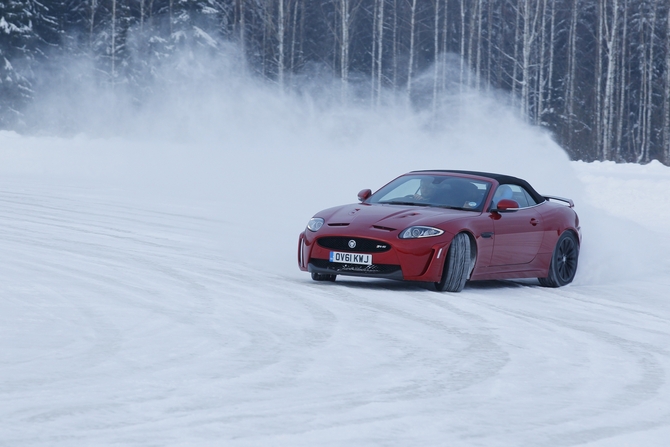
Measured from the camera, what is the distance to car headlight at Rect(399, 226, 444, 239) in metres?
10.2

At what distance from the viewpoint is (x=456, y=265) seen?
10344mm

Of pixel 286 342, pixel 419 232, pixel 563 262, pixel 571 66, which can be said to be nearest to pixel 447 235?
pixel 419 232

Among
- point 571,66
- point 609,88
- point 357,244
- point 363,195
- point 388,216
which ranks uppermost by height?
point 571,66

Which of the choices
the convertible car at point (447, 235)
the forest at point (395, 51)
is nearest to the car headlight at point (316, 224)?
the convertible car at point (447, 235)

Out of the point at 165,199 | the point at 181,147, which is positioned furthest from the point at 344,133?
the point at 165,199

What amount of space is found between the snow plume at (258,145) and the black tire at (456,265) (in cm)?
296

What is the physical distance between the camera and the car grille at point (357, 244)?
10.2 m

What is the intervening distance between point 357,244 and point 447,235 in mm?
858

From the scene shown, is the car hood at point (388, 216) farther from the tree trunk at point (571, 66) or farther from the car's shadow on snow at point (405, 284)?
the tree trunk at point (571, 66)

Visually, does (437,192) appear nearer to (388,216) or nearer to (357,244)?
(388,216)

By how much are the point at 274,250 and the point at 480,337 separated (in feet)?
20.1

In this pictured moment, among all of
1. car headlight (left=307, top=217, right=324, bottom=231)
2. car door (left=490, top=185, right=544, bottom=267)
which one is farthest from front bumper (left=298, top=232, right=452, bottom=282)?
car door (left=490, top=185, right=544, bottom=267)

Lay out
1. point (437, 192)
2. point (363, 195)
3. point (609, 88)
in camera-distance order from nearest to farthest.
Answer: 1. point (437, 192)
2. point (363, 195)
3. point (609, 88)

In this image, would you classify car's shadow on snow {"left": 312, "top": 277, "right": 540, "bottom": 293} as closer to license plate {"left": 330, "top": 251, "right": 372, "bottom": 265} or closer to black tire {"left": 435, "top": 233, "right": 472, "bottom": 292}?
black tire {"left": 435, "top": 233, "right": 472, "bottom": 292}
